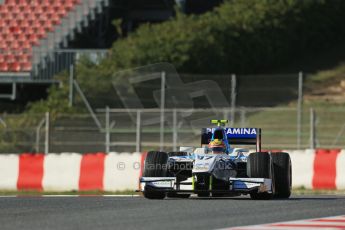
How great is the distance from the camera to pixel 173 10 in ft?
126

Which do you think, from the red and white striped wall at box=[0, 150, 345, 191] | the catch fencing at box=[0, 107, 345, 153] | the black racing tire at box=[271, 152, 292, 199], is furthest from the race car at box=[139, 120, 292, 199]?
the catch fencing at box=[0, 107, 345, 153]

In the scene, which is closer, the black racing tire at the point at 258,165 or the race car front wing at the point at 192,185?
the race car front wing at the point at 192,185

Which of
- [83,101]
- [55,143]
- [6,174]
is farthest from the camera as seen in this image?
[83,101]

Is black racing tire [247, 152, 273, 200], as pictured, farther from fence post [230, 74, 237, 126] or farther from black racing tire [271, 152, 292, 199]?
fence post [230, 74, 237, 126]

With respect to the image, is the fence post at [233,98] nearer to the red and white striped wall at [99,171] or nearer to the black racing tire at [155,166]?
the red and white striped wall at [99,171]

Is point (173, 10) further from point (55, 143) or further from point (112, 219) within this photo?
point (112, 219)

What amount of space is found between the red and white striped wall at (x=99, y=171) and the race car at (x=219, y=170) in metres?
3.70

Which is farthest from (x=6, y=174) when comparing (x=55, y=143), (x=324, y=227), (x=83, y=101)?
(x=324, y=227)

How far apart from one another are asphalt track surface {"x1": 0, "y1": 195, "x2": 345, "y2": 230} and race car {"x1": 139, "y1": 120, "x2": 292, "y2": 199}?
0.21m

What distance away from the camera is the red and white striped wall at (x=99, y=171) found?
64.4 ft

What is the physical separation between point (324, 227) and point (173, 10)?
28.1 metres

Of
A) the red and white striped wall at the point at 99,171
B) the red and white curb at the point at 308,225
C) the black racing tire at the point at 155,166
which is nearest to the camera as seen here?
the red and white curb at the point at 308,225

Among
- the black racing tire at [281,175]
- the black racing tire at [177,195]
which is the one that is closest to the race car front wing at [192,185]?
the black racing tire at [281,175]

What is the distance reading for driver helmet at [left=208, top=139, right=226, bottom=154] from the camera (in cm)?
1560
